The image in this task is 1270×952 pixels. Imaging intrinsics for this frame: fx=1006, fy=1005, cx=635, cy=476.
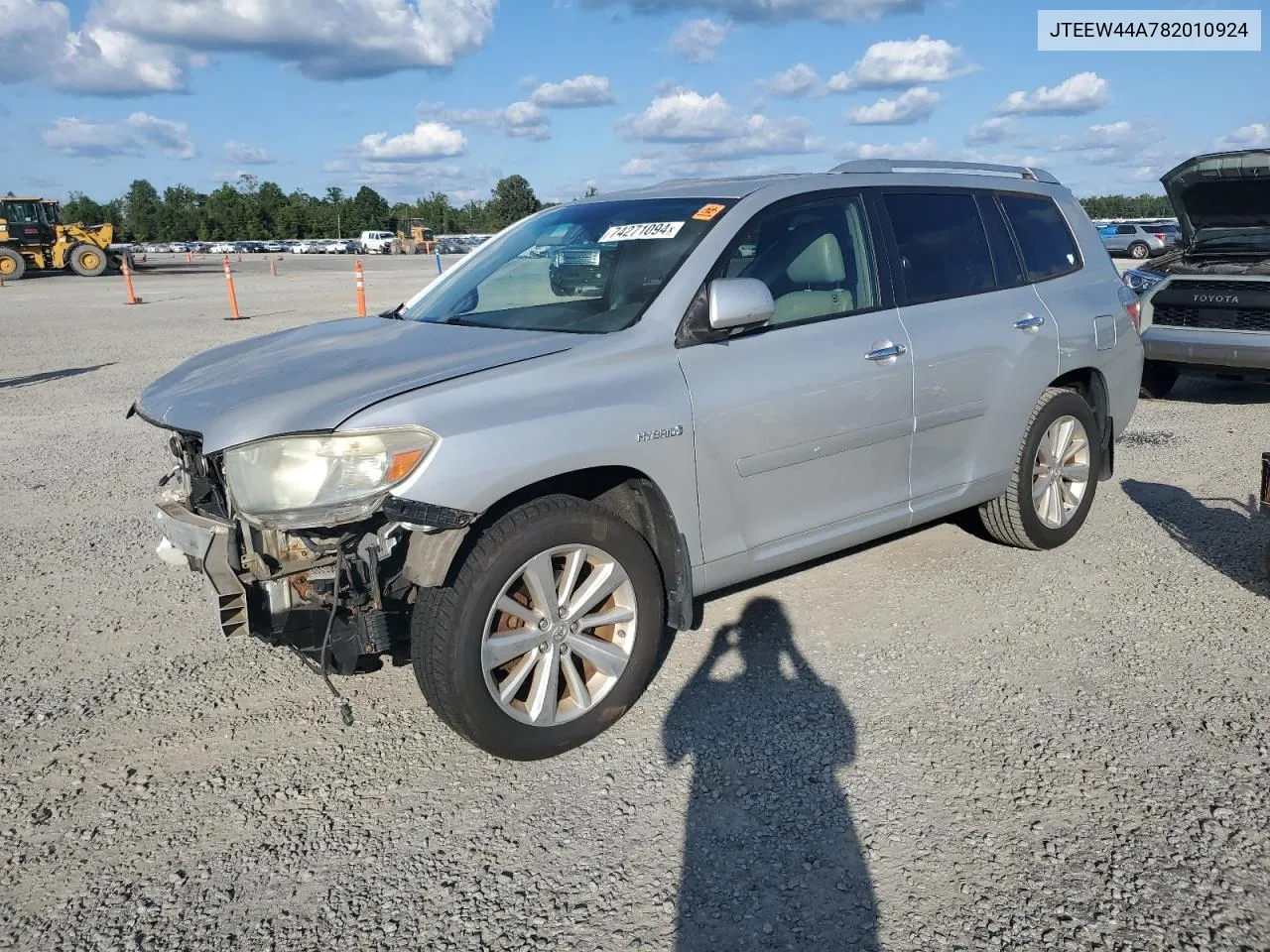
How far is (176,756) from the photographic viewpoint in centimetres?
342

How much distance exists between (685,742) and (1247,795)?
1.73 m

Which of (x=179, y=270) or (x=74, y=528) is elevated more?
(x=179, y=270)

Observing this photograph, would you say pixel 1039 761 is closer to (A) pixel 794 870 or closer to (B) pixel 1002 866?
(B) pixel 1002 866

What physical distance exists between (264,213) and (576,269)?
364 feet

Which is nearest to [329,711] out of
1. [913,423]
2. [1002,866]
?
[1002,866]

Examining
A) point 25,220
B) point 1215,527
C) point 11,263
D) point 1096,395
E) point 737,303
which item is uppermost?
point 25,220

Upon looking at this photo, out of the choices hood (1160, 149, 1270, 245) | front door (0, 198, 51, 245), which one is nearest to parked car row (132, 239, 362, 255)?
front door (0, 198, 51, 245)

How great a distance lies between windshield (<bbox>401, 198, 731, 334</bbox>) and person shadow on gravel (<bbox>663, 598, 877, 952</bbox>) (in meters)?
1.46

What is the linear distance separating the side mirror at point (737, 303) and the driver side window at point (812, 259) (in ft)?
0.83

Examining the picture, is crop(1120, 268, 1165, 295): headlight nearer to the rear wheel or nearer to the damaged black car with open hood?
the damaged black car with open hood

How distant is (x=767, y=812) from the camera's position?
3031 millimetres

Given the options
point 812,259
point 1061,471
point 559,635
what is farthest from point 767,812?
point 1061,471

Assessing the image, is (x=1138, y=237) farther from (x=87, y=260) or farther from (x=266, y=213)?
(x=266, y=213)

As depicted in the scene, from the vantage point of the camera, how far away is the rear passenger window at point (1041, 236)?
16.6 feet
